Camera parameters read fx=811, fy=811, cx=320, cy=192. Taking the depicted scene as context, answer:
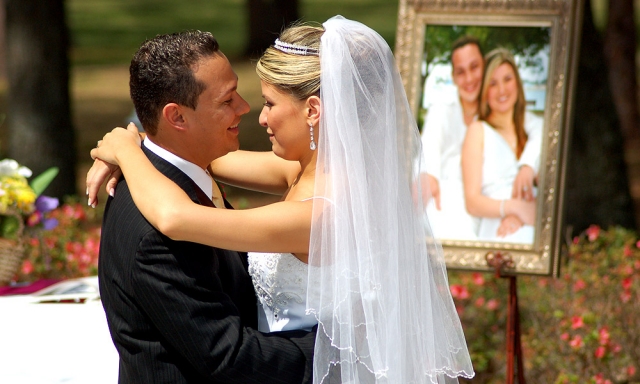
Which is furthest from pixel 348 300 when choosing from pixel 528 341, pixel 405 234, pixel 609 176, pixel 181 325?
pixel 609 176

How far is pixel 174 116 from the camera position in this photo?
2404 mm

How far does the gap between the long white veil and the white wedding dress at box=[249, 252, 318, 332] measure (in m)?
0.14

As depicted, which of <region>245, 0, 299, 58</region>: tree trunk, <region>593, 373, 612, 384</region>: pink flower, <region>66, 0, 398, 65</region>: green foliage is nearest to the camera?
<region>593, 373, 612, 384</region>: pink flower

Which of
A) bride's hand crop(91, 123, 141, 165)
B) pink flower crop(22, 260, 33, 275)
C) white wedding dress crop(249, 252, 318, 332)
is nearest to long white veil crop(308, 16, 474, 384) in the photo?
white wedding dress crop(249, 252, 318, 332)

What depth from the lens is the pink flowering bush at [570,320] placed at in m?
4.66

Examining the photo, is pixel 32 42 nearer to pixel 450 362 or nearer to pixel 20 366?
pixel 20 366

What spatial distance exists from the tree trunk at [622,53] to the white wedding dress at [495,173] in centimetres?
490

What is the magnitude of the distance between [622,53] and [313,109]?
22.9ft

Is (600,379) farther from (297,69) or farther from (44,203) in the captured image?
(44,203)

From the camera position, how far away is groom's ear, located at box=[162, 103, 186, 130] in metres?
2.38

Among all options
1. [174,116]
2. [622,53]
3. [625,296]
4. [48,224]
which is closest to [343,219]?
[174,116]

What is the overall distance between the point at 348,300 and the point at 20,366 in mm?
1538

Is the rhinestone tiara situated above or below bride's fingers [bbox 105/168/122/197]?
above

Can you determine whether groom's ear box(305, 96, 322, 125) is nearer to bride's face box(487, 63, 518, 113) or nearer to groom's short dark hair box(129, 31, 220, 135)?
groom's short dark hair box(129, 31, 220, 135)
